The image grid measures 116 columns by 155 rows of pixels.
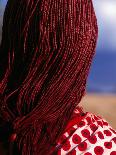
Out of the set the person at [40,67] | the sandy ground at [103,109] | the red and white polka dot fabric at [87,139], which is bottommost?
the sandy ground at [103,109]

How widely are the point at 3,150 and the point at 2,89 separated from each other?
243 mm

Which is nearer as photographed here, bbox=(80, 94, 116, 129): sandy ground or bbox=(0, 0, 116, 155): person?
bbox=(0, 0, 116, 155): person

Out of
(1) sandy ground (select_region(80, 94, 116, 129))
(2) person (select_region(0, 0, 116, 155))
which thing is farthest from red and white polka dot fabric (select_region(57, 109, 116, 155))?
(1) sandy ground (select_region(80, 94, 116, 129))

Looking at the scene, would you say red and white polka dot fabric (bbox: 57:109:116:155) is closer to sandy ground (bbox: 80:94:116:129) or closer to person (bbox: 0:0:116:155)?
person (bbox: 0:0:116:155)

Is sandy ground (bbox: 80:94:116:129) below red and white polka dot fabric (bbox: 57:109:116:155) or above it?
below

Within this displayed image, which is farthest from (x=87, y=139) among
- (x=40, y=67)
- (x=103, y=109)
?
(x=103, y=109)

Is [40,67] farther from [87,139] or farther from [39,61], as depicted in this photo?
[87,139]

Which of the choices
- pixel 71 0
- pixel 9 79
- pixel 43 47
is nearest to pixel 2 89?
pixel 9 79

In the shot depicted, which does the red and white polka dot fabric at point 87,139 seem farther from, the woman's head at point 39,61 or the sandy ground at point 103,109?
the sandy ground at point 103,109

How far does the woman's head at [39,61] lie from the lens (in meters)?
2.67

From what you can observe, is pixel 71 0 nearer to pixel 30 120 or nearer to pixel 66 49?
pixel 66 49

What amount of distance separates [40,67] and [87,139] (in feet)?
1.19

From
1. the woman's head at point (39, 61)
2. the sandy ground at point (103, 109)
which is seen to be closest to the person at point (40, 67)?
the woman's head at point (39, 61)

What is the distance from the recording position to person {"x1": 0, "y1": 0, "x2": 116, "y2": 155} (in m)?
2.67
